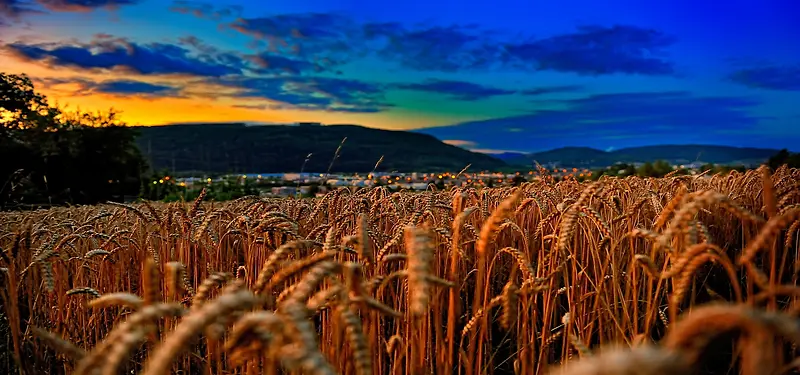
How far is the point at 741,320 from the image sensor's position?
0.55m

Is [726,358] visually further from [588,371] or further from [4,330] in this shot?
[4,330]

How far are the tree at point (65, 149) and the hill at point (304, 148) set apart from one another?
36.9m

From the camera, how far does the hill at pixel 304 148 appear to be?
68.4 meters

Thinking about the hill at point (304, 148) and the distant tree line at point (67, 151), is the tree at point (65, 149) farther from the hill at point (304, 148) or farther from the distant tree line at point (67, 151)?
the hill at point (304, 148)

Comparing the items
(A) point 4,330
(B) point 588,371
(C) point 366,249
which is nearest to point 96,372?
(C) point 366,249

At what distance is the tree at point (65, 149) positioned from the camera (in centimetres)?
2178

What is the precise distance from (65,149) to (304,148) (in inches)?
2446

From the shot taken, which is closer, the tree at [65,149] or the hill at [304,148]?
the tree at [65,149]

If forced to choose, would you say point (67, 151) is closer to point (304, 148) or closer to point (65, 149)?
point (65, 149)

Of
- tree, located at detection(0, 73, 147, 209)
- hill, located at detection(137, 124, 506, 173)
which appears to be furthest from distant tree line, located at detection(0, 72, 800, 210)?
hill, located at detection(137, 124, 506, 173)

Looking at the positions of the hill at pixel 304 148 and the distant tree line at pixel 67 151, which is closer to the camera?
the distant tree line at pixel 67 151

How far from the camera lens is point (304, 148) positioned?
84.8 m

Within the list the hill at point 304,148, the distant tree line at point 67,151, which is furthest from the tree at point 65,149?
the hill at point 304,148

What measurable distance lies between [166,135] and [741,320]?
94.8 metres
